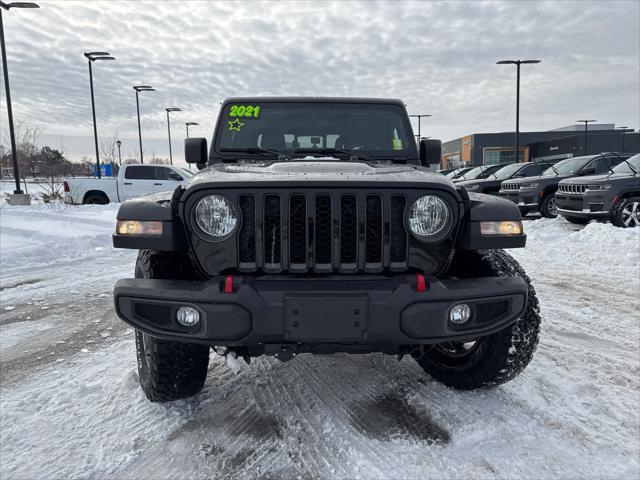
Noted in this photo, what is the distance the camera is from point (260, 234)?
6.69ft

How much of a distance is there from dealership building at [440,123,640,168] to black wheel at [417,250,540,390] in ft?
147

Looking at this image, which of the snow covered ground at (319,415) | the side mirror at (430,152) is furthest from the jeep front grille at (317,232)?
the side mirror at (430,152)

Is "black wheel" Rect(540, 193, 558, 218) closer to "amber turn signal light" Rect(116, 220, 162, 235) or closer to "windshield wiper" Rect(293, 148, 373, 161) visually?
"windshield wiper" Rect(293, 148, 373, 161)

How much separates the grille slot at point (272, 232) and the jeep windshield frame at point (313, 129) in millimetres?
1200

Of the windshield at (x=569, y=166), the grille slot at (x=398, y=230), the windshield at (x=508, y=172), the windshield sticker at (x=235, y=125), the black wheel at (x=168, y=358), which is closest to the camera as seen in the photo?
the grille slot at (x=398, y=230)

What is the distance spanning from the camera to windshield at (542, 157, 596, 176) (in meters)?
11.6

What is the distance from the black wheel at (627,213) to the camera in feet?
28.2

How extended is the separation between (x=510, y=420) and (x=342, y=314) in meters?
1.20

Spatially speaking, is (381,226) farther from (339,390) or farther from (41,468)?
(41,468)

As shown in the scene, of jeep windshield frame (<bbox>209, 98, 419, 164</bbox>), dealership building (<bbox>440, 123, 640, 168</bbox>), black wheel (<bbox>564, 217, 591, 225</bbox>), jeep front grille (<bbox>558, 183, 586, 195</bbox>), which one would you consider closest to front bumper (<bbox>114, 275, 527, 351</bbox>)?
jeep windshield frame (<bbox>209, 98, 419, 164</bbox>)

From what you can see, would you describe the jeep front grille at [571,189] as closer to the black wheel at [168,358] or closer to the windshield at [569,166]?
the windshield at [569,166]

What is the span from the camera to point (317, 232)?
2.07 metres

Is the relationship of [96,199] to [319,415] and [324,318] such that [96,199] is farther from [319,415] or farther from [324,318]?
[324,318]

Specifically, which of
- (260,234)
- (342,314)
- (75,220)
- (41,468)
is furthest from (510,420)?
(75,220)
